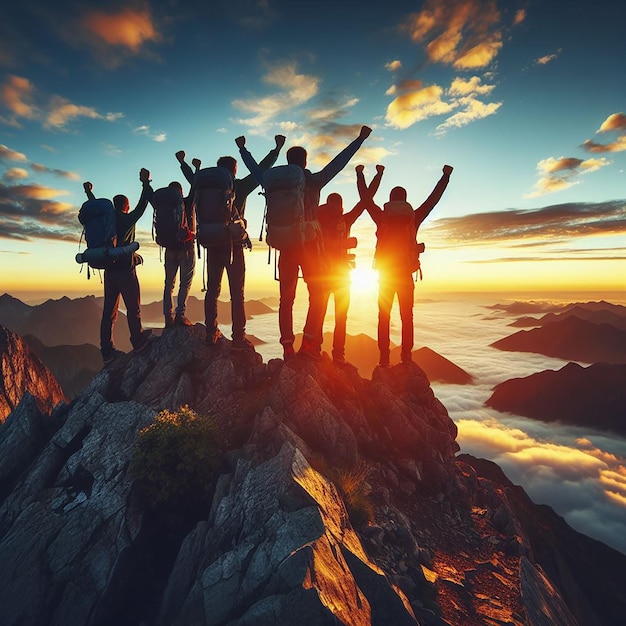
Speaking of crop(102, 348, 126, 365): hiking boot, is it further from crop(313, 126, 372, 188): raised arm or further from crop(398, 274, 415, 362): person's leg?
crop(398, 274, 415, 362): person's leg

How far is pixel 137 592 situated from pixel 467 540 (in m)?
8.76

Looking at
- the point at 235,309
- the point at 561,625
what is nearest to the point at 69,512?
the point at 235,309

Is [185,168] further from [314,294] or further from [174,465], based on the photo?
[174,465]

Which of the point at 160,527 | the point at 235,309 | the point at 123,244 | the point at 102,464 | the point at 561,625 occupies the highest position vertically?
the point at 123,244

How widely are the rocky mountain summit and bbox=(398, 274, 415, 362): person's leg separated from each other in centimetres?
233

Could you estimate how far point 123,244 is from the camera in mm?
11930

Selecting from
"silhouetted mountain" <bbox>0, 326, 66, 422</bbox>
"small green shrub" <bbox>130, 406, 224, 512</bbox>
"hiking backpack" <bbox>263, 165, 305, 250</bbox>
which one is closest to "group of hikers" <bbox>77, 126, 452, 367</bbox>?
"hiking backpack" <bbox>263, 165, 305, 250</bbox>

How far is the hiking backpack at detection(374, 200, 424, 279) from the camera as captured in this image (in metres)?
12.7

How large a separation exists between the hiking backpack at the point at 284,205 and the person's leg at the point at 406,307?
551 centimetres

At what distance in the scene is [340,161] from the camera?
30.6 ft

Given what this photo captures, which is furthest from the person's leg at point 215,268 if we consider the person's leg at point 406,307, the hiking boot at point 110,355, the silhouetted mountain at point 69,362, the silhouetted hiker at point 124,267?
the silhouetted mountain at point 69,362

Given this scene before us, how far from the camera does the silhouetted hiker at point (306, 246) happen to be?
9469 millimetres

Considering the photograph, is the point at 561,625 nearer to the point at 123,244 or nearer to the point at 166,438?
the point at 166,438

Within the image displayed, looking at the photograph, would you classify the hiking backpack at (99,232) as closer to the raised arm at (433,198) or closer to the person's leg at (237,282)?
the person's leg at (237,282)
